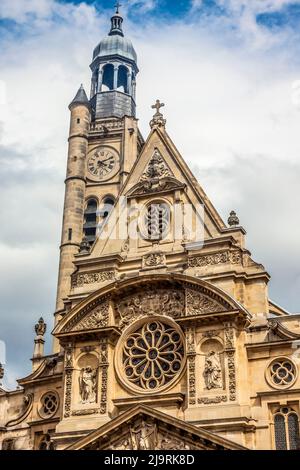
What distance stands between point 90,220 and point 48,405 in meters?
14.2

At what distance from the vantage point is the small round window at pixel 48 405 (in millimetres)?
27578

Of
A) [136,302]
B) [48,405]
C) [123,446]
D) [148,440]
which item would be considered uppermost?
[136,302]

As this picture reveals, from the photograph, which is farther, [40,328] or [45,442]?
[40,328]

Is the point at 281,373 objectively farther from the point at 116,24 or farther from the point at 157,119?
the point at 116,24

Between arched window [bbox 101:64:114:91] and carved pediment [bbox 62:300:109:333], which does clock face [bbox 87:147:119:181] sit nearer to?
arched window [bbox 101:64:114:91]

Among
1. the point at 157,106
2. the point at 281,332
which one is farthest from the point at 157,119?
the point at 281,332

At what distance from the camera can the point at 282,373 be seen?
24625 millimetres

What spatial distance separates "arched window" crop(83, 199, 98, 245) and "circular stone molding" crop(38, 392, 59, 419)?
1260cm

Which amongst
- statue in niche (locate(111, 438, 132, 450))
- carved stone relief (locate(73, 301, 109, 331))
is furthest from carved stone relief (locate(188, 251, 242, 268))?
statue in niche (locate(111, 438, 132, 450))

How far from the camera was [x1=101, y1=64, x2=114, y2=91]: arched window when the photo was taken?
44.6 meters

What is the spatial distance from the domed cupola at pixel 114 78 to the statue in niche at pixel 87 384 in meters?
20.2

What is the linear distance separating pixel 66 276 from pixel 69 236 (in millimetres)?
2554
